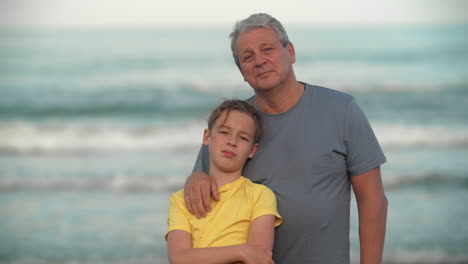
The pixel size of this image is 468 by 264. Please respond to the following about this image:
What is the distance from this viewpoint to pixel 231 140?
8.73 feet

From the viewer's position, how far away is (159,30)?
18344 millimetres

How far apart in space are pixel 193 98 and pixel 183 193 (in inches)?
437

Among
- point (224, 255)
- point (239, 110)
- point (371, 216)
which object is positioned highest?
point (239, 110)

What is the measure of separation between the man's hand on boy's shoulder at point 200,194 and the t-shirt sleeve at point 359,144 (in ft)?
1.84

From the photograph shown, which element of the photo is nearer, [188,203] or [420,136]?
[188,203]

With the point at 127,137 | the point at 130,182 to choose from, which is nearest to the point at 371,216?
the point at 130,182

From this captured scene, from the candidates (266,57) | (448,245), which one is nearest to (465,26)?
(448,245)

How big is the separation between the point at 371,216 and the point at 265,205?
0.50 m

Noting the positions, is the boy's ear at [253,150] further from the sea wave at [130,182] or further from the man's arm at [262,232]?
the sea wave at [130,182]

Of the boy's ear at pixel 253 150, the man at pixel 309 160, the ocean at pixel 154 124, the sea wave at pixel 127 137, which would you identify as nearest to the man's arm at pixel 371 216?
the man at pixel 309 160

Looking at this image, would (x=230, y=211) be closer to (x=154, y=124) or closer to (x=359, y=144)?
(x=359, y=144)

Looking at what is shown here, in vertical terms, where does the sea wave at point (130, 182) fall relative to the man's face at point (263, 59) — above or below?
above

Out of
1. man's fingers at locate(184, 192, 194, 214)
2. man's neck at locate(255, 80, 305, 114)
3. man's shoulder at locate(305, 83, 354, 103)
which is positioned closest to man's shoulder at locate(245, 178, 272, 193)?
man's fingers at locate(184, 192, 194, 214)

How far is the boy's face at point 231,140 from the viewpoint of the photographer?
2.66m
